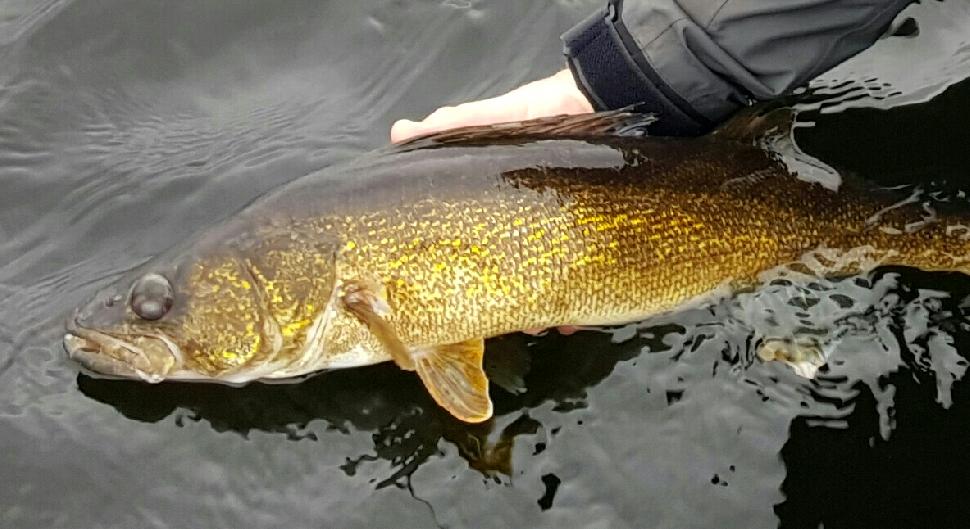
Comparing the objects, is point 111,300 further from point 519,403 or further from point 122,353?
point 519,403

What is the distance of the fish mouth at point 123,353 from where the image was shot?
3309 millimetres

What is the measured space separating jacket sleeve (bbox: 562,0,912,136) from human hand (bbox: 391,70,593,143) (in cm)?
11

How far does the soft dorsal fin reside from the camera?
11.6 feet

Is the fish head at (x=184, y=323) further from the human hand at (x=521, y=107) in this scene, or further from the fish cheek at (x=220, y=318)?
the human hand at (x=521, y=107)

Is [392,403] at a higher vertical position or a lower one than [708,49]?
lower

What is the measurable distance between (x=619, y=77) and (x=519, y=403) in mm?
1284

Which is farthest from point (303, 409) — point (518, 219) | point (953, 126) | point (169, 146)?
point (953, 126)

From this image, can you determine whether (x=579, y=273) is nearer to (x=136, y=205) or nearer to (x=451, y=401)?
(x=451, y=401)

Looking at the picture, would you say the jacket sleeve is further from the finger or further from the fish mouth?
the fish mouth

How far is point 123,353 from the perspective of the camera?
3330 millimetres

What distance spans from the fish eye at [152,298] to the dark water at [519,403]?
37 cm

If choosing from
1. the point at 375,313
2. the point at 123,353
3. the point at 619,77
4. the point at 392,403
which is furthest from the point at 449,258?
the point at 123,353

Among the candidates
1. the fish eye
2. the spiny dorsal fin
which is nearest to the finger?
the spiny dorsal fin

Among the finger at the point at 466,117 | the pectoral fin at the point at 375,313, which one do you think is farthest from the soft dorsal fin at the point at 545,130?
the pectoral fin at the point at 375,313
